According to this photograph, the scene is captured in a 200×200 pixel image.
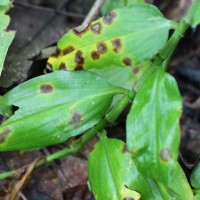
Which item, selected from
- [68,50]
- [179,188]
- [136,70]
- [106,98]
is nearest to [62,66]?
[68,50]

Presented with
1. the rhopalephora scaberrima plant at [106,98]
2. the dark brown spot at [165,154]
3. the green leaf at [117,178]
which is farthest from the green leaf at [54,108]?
the dark brown spot at [165,154]

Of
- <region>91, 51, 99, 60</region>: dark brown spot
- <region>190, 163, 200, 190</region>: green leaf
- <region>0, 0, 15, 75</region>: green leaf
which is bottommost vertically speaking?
<region>190, 163, 200, 190</region>: green leaf

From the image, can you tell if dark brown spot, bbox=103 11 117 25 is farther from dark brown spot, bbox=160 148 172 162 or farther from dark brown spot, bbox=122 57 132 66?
dark brown spot, bbox=160 148 172 162

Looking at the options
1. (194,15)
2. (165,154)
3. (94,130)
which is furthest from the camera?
(94,130)

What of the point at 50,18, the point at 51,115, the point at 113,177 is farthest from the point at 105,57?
the point at 50,18

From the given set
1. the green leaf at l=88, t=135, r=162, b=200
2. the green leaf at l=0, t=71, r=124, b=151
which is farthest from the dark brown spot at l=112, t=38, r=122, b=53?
the green leaf at l=88, t=135, r=162, b=200

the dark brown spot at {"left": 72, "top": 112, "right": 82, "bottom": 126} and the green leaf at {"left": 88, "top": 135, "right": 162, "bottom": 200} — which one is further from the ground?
the dark brown spot at {"left": 72, "top": 112, "right": 82, "bottom": 126}

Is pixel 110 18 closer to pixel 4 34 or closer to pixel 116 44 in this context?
pixel 116 44

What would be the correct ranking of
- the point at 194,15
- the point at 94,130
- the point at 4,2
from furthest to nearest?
the point at 4,2, the point at 94,130, the point at 194,15

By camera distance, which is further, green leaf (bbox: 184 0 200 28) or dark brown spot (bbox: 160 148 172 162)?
green leaf (bbox: 184 0 200 28)
